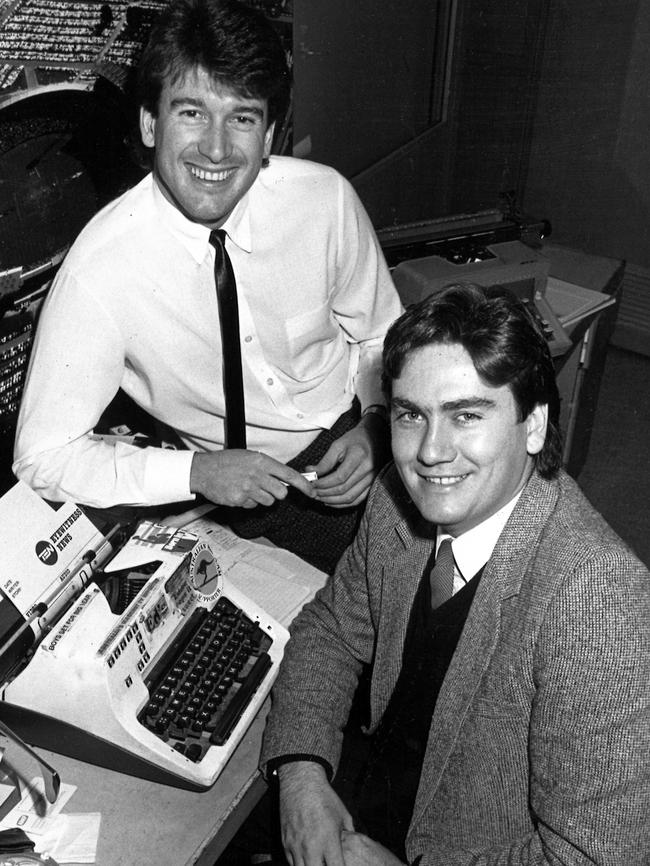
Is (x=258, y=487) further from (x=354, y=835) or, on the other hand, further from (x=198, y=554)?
(x=354, y=835)

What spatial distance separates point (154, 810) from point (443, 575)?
604mm

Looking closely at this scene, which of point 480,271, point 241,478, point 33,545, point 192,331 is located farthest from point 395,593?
point 480,271

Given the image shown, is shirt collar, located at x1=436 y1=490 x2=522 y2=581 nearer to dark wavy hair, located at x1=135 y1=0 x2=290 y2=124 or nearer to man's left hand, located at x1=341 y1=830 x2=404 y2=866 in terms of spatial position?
man's left hand, located at x1=341 y1=830 x2=404 y2=866

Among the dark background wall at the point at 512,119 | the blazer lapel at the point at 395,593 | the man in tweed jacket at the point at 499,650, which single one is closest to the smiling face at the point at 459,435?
the man in tweed jacket at the point at 499,650

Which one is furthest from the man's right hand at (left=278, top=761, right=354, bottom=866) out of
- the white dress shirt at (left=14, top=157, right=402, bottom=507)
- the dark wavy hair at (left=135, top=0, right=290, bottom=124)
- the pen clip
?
the dark wavy hair at (left=135, top=0, right=290, bottom=124)

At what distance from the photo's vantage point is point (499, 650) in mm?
1327

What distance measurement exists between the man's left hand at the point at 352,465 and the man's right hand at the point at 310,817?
0.67 metres

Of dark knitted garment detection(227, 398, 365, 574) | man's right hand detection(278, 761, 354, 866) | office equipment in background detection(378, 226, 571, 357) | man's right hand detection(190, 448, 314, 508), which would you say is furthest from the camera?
office equipment in background detection(378, 226, 571, 357)

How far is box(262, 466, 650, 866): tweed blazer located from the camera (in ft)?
3.88

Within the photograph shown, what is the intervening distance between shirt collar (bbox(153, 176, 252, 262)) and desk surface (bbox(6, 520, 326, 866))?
41.0 inches

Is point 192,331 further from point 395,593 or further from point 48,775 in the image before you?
point 48,775

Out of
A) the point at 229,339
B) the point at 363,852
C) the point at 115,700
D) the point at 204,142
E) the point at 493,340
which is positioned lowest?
the point at 363,852

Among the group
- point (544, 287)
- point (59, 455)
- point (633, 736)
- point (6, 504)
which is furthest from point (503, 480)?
point (544, 287)

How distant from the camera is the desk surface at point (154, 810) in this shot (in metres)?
1.27
